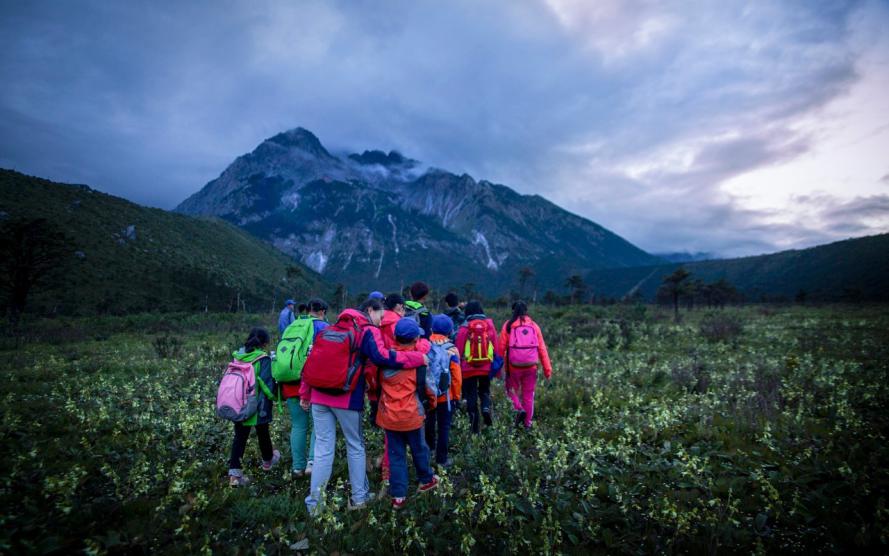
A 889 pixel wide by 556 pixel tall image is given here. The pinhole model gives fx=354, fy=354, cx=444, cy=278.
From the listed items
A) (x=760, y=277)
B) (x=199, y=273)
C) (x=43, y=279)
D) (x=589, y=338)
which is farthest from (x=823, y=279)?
(x=43, y=279)

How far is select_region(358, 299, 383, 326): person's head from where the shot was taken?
16.6 feet

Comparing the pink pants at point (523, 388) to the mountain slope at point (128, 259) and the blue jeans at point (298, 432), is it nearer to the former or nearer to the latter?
the blue jeans at point (298, 432)

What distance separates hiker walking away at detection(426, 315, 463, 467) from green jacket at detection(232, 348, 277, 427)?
2563 millimetres

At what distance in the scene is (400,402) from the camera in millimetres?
4703

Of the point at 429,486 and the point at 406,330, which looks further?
the point at 429,486

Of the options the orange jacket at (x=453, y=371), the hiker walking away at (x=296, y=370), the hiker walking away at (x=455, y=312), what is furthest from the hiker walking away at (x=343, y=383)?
the hiker walking away at (x=455, y=312)

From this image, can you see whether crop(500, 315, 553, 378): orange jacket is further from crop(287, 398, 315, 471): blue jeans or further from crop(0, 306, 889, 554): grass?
crop(287, 398, 315, 471): blue jeans

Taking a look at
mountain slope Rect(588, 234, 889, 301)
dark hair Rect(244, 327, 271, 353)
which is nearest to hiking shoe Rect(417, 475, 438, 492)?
dark hair Rect(244, 327, 271, 353)

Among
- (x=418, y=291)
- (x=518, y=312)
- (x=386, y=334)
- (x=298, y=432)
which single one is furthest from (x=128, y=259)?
(x=518, y=312)

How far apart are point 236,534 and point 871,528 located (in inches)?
276

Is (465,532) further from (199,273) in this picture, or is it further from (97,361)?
(199,273)

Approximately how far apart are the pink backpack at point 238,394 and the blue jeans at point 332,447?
4.33 feet

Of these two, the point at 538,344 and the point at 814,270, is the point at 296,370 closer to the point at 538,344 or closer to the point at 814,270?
the point at 538,344

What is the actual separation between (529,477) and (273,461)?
424 centimetres
